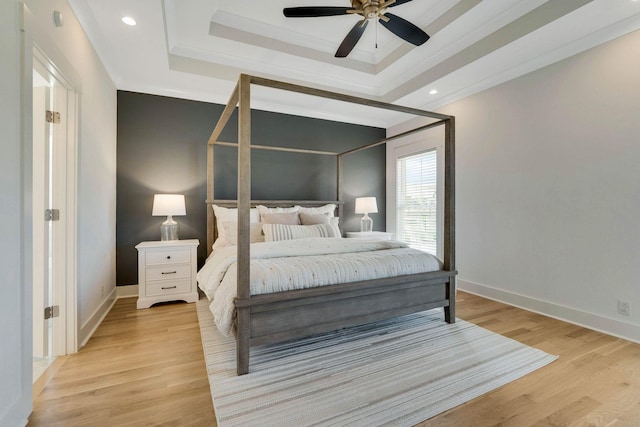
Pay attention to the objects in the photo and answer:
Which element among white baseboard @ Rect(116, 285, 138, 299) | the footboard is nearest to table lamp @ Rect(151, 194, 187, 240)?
white baseboard @ Rect(116, 285, 138, 299)

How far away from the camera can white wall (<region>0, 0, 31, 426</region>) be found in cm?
127

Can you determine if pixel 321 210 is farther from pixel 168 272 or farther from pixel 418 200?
pixel 168 272

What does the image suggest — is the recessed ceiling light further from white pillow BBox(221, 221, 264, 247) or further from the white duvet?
the white duvet

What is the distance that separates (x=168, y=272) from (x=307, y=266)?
6.33 ft

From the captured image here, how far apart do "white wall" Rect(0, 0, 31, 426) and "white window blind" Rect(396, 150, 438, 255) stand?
14.0 feet

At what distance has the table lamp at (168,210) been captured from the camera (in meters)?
3.27

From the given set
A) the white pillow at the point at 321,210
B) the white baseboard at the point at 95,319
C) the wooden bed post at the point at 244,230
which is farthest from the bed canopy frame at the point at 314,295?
the white pillow at the point at 321,210

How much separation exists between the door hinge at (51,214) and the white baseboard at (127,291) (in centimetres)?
166

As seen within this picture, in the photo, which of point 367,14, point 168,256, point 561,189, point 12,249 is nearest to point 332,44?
point 367,14

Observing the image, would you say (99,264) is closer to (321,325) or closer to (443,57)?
(321,325)

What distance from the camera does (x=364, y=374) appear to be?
1.83 meters

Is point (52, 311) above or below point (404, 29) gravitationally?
below

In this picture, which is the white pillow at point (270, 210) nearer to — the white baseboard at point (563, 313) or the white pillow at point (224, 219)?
the white pillow at point (224, 219)

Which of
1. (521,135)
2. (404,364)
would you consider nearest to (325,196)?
(521,135)
